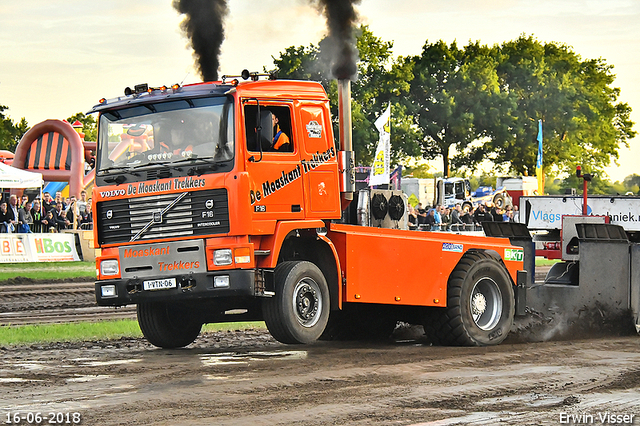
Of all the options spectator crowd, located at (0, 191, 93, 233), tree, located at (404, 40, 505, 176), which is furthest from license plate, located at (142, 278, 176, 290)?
tree, located at (404, 40, 505, 176)

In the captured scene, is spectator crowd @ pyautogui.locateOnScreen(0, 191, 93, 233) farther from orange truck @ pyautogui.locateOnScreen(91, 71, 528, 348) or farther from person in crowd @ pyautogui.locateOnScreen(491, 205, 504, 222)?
orange truck @ pyautogui.locateOnScreen(91, 71, 528, 348)

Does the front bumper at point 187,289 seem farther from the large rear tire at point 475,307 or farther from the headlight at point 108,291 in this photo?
the large rear tire at point 475,307

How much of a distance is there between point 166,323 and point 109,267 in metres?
1.23

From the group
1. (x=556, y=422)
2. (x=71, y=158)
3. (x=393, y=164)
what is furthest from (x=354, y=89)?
(x=556, y=422)

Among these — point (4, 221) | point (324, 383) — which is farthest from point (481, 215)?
point (324, 383)

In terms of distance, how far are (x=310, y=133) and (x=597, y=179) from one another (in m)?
74.0

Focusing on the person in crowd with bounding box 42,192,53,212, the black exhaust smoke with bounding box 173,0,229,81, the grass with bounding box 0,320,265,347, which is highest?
the black exhaust smoke with bounding box 173,0,229,81

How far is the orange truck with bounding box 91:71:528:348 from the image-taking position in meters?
9.63

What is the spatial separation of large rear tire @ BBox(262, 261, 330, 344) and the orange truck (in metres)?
0.01

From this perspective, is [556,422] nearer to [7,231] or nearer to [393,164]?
[7,231]

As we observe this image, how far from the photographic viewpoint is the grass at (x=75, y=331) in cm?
1191

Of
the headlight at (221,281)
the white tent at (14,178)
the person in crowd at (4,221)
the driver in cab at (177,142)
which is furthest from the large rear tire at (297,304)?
the white tent at (14,178)

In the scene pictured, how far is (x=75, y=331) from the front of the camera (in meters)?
12.8

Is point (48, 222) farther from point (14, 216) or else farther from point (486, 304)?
point (486, 304)
